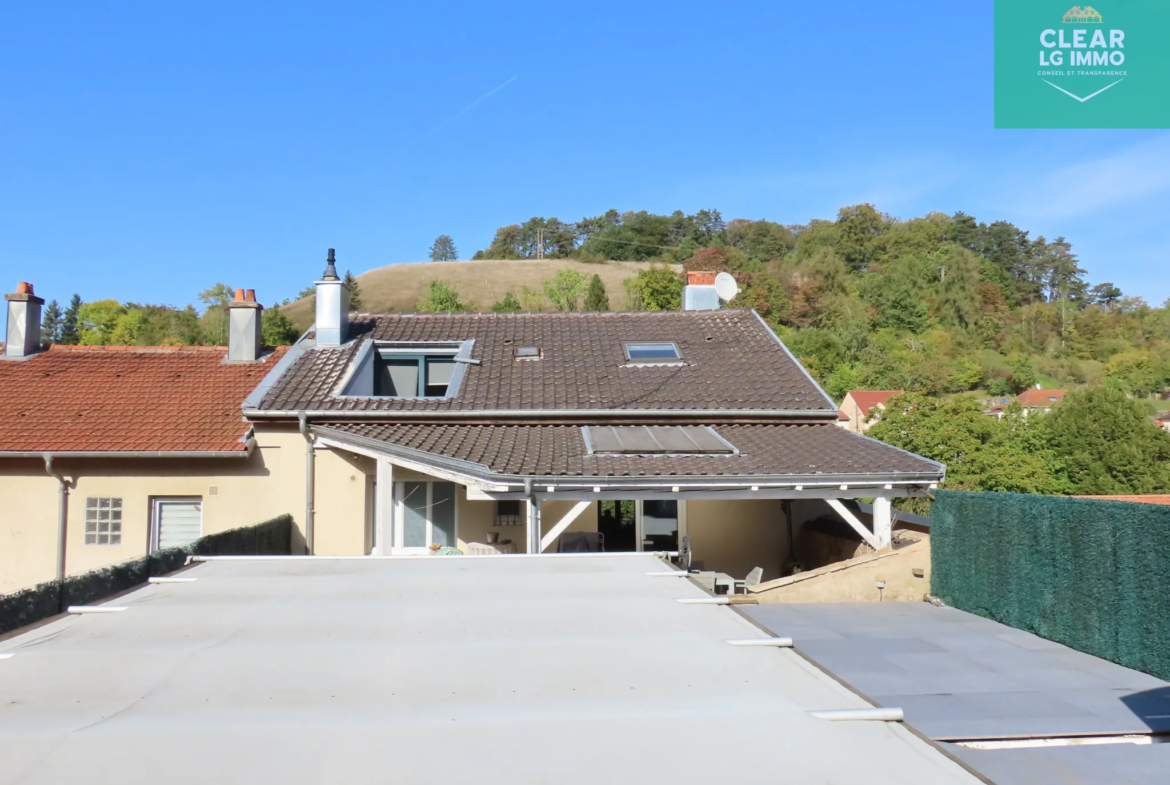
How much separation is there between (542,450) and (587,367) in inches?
144

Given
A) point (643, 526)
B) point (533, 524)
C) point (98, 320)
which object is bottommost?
point (643, 526)

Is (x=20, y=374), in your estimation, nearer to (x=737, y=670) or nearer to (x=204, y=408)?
(x=204, y=408)

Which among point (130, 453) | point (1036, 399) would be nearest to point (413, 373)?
point (130, 453)

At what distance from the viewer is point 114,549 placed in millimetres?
12445

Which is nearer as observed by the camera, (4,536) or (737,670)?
(737,670)

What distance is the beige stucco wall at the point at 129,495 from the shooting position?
12422 millimetres

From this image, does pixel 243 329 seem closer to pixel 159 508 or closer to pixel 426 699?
pixel 159 508

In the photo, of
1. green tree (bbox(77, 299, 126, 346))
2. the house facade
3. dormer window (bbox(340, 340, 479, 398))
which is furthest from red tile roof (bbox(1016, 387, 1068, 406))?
green tree (bbox(77, 299, 126, 346))

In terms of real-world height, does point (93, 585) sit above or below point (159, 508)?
above

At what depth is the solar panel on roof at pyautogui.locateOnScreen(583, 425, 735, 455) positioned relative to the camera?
38.4ft

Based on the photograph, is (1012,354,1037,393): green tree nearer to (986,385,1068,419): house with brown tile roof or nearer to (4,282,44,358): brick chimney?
(986,385,1068,419): house with brown tile roof

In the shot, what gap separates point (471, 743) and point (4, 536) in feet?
42.5

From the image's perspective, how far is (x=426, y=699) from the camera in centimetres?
306

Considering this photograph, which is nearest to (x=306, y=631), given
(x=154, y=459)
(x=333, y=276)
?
(x=154, y=459)
